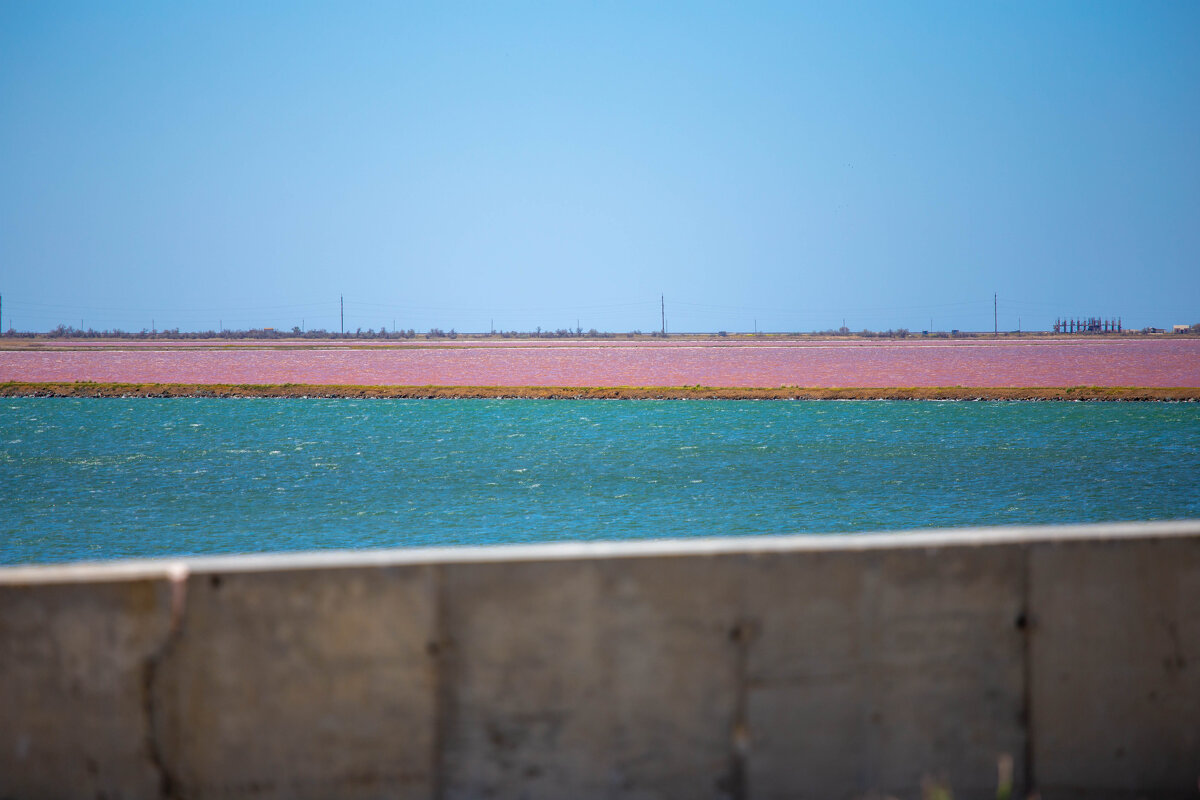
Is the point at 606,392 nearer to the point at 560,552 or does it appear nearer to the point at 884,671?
the point at 884,671

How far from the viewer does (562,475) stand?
137 ft

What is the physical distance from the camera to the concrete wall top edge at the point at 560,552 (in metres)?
4.25

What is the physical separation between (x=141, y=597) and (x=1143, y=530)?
428cm

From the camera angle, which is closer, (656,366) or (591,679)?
(591,679)

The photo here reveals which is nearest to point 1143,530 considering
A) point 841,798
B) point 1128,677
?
point 1128,677

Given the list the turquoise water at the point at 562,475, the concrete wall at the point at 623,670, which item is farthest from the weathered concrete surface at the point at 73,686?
the turquoise water at the point at 562,475

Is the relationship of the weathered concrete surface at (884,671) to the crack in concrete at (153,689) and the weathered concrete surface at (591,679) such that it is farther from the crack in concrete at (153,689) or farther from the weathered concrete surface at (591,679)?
the crack in concrete at (153,689)

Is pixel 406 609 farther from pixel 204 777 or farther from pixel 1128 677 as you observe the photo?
pixel 1128 677

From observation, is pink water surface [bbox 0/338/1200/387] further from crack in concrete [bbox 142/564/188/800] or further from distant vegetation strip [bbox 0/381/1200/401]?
crack in concrete [bbox 142/564/188/800]

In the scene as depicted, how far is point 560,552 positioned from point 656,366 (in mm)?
112621

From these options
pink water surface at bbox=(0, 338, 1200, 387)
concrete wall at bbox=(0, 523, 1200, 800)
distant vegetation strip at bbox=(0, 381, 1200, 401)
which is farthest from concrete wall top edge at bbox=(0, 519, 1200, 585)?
pink water surface at bbox=(0, 338, 1200, 387)

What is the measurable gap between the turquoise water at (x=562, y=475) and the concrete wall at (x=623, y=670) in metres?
21.2

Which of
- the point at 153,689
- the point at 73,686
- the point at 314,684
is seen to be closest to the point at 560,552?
the point at 314,684

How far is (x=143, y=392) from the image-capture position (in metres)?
104
